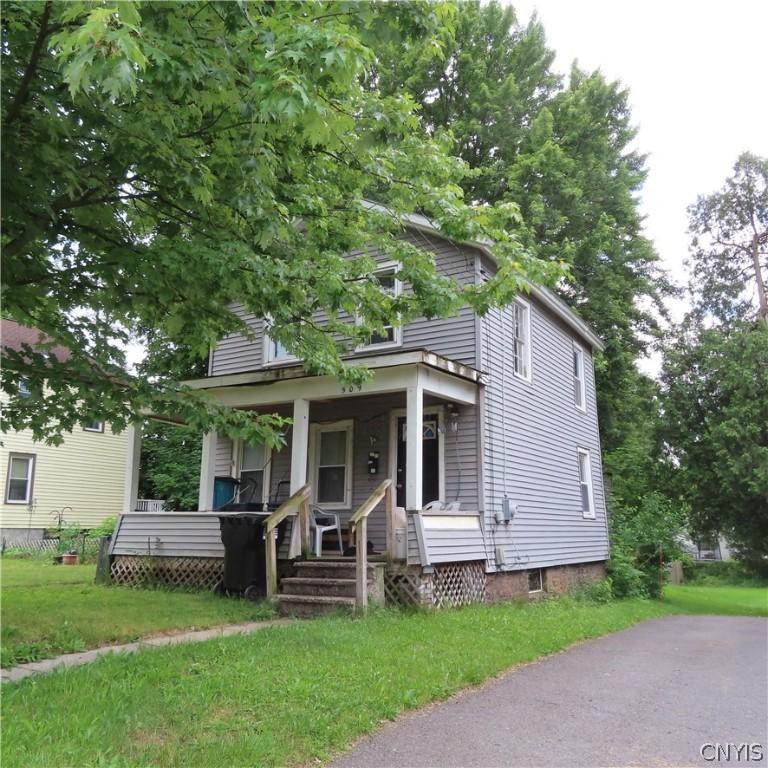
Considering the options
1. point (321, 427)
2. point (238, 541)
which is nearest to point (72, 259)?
point (238, 541)

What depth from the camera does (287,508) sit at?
29.8ft

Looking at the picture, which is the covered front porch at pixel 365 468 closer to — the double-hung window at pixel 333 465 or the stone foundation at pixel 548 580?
the double-hung window at pixel 333 465

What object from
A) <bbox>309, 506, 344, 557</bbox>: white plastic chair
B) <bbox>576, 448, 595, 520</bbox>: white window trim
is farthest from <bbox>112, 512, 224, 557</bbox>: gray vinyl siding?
<bbox>576, 448, 595, 520</bbox>: white window trim

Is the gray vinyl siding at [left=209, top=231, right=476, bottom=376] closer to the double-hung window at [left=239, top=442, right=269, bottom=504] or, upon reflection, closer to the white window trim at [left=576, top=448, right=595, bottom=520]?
the double-hung window at [left=239, top=442, right=269, bottom=504]

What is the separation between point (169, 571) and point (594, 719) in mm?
A: 8087

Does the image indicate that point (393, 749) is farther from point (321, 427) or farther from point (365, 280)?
point (321, 427)

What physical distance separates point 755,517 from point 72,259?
21607 mm

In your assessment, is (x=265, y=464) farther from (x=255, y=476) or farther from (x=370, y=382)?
(x=370, y=382)

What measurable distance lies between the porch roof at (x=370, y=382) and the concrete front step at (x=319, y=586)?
2687mm

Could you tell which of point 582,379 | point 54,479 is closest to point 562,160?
point 582,379

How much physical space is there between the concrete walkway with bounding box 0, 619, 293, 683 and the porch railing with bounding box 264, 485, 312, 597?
1.04 metres

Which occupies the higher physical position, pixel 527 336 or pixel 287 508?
pixel 527 336

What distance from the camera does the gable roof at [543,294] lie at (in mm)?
10458

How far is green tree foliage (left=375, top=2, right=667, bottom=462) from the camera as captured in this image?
1942 centimetres
